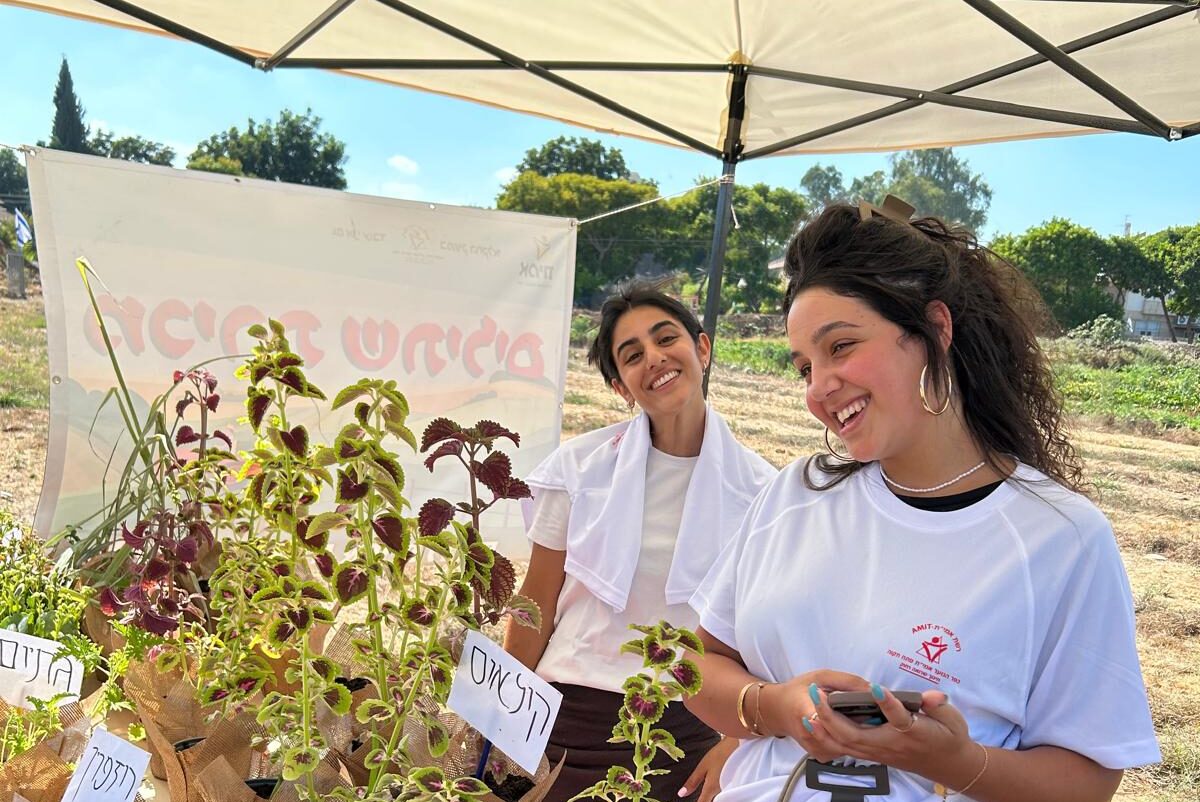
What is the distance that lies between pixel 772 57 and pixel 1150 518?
4659mm

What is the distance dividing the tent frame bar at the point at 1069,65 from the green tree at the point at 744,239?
6940mm

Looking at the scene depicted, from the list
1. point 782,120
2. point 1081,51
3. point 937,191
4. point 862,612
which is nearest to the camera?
point 862,612

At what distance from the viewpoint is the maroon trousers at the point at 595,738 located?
150 cm

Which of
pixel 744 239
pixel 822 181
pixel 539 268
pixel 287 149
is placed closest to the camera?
pixel 539 268

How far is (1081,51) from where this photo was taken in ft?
6.07

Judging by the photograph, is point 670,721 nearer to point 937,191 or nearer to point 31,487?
point 31,487

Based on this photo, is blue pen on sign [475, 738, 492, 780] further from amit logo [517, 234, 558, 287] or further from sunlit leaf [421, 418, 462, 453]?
amit logo [517, 234, 558, 287]

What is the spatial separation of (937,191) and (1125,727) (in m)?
11.0

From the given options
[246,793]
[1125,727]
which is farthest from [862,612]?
[246,793]

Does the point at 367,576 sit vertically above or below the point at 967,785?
above

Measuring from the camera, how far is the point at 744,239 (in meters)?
9.78

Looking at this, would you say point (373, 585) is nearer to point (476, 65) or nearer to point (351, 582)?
point (351, 582)

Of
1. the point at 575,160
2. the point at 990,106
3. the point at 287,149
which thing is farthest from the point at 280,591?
the point at 287,149

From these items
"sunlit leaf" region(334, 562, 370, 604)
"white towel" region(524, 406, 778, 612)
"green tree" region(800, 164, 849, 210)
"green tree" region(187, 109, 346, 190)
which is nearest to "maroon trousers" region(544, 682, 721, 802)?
"white towel" region(524, 406, 778, 612)
